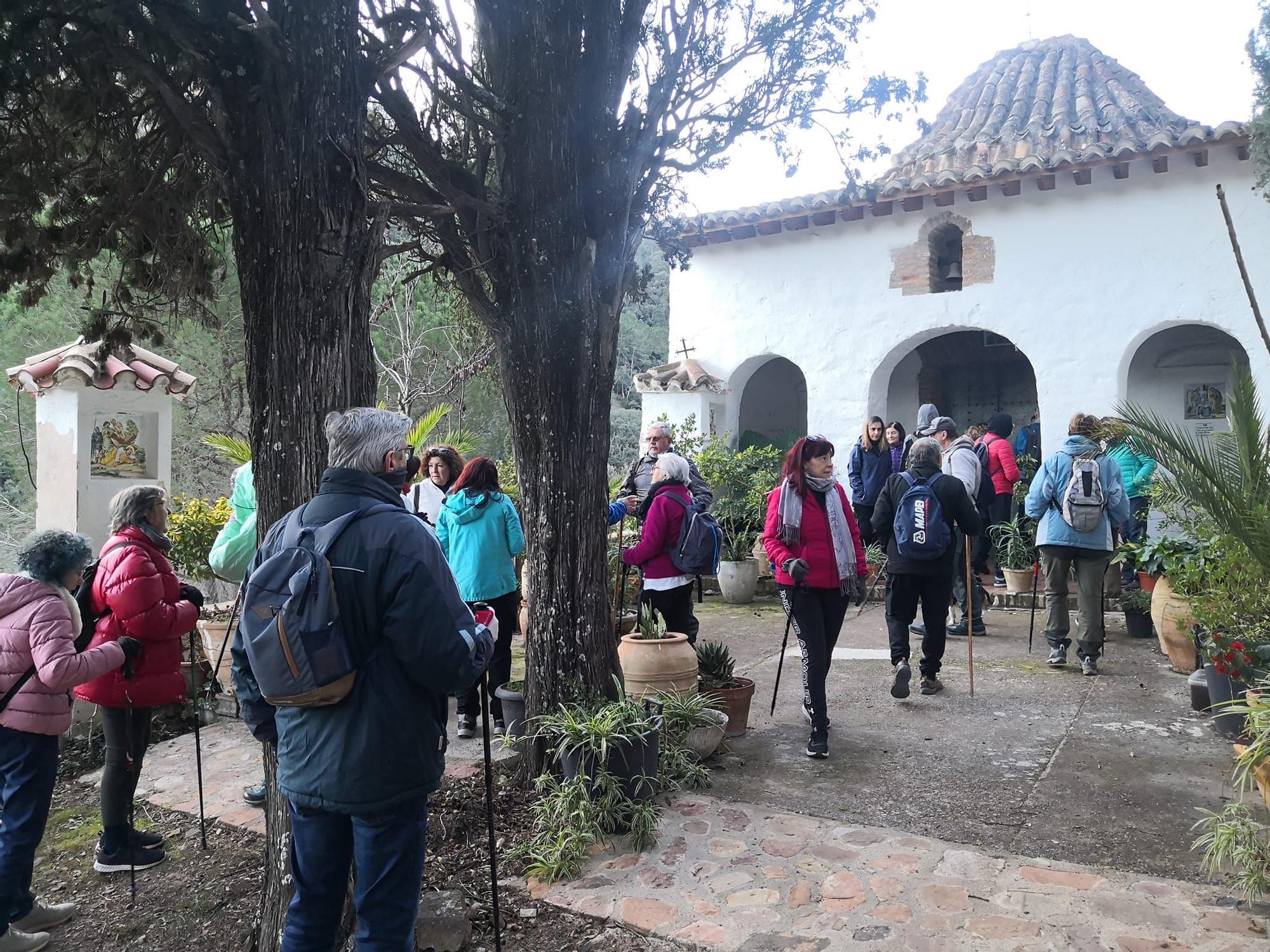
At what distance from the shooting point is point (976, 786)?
4.57 meters

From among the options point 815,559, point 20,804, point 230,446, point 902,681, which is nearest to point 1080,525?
point 902,681

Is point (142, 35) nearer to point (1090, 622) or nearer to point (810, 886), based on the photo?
point (810, 886)

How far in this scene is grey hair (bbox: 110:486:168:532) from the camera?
412 centimetres

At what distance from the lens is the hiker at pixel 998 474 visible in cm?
945

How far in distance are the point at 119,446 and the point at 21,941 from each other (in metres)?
4.99

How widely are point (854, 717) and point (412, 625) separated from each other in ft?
13.6

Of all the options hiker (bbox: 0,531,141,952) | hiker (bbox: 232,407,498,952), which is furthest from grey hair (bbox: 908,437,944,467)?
hiker (bbox: 0,531,141,952)

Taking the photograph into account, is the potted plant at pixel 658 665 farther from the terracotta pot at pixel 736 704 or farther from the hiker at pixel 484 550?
the hiker at pixel 484 550

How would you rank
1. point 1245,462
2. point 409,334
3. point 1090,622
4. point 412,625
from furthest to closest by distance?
1. point 409,334
2. point 1090,622
3. point 1245,462
4. point 412,625

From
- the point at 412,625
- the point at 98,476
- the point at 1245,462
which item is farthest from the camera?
the point at 98,476

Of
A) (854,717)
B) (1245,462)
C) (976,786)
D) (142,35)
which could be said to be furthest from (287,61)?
(854,717)

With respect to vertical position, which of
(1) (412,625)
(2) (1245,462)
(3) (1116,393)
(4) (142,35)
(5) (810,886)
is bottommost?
(5) (810,886)

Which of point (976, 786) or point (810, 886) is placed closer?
point (810, 886)

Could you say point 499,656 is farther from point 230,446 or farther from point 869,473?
point 869,473
